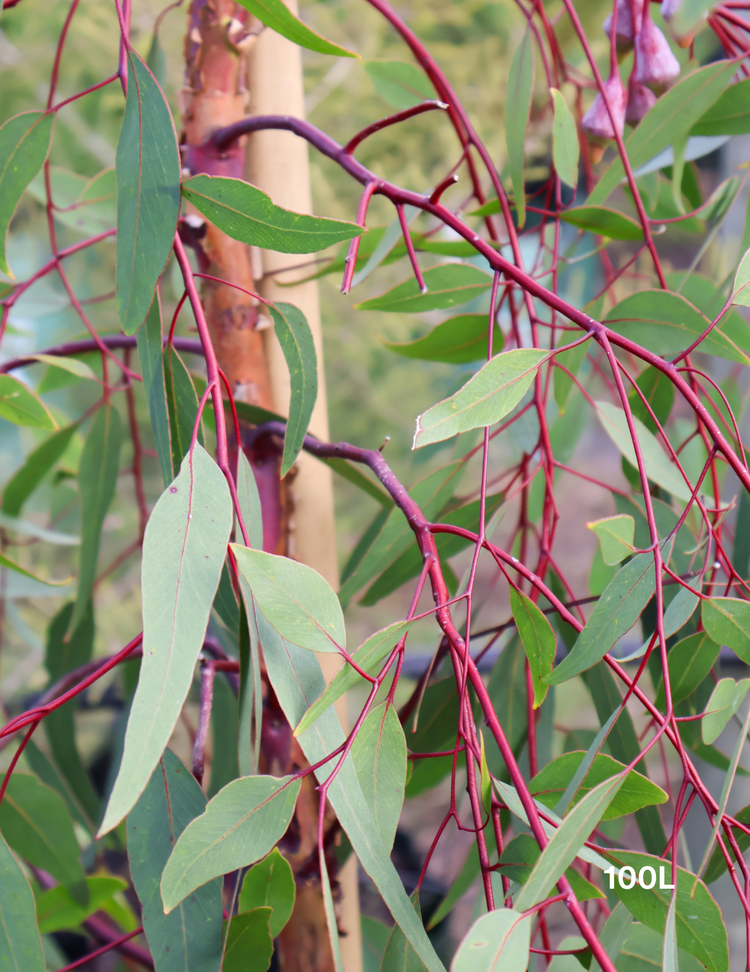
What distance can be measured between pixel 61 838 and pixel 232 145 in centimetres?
33

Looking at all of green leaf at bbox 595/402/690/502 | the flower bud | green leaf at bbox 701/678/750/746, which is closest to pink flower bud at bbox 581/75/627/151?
the flower bud

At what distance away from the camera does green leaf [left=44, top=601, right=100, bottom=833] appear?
0.44 metres

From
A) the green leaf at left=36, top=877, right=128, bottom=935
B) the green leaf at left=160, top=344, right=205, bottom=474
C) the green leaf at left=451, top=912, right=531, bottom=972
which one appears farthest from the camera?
the green leaf at left=36, top=877, right=128, bottom=935

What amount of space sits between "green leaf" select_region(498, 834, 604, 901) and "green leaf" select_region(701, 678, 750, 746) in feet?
0.17

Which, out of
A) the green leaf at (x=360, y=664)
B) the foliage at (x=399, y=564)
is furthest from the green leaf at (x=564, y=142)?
the green leaf at (x=360, y=664)

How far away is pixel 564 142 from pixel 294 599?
0.72 feet

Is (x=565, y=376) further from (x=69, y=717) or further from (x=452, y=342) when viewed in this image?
(x=69, y=717)

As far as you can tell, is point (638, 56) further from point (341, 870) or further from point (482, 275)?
point (341, 870)

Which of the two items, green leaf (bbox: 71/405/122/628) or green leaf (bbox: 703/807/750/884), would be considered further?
green leaf (bbox: 71/405/122/628)

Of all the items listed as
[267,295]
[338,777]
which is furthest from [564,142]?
[338,777]

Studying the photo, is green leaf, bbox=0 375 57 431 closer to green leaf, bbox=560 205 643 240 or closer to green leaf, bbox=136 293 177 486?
green leaf, bbox=136 293 177 486

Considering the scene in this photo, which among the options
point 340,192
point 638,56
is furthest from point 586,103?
point 638,56

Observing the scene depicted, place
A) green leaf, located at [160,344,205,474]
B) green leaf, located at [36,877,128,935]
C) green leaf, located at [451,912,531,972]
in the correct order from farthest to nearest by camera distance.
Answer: green leaf, located at [36,877,128,935] < green leaf, located at [160,344,205,474] < green leaf, located at [451,912,531,972]

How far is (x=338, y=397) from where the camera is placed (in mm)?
1120
